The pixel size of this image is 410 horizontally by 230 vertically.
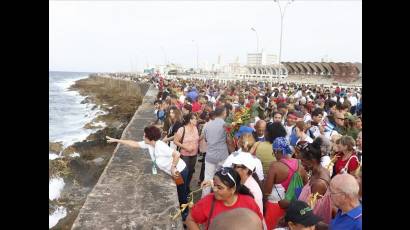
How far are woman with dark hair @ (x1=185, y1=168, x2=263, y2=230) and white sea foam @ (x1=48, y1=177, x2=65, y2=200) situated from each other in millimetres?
8192

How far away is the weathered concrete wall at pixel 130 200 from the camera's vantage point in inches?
176

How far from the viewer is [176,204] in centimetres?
505

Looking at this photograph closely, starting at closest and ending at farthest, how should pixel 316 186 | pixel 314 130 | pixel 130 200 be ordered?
pixel 316 186
pixel 130 200
pixel 314 130

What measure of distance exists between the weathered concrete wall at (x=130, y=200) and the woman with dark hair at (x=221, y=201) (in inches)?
57.7

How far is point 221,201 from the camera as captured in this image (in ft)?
9.96

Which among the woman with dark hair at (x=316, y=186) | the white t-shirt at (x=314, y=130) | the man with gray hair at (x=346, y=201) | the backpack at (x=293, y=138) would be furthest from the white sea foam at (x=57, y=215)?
the man with gray hair at (x=346, y=201)

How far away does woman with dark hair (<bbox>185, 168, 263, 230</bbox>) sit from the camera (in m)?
2.99

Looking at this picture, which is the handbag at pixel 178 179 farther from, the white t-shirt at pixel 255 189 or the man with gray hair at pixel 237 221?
the man with gray hair at pixel 237 221

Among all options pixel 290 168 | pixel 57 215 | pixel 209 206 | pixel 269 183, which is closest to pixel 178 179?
pixel 269 183

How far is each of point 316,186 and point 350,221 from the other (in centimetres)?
70

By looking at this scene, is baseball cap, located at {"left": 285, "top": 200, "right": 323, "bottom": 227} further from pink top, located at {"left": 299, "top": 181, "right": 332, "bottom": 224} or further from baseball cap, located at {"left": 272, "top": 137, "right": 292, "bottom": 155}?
baseball cap, located at {"left": 272, "top": 137, "right": 292, "bottom": 155}

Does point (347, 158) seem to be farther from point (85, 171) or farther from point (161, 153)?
point (85, 171)
